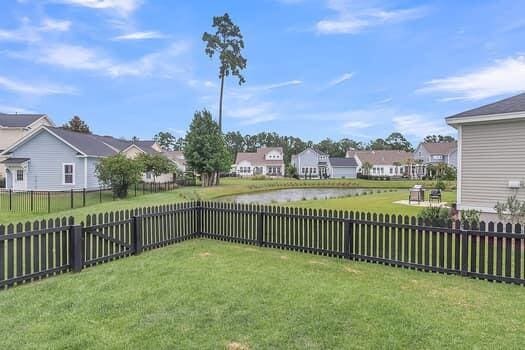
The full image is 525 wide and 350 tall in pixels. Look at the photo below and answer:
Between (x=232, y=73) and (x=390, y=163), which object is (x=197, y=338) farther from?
(x=390, y=163)

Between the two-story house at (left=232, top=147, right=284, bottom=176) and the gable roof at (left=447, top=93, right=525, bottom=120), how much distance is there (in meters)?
60.7

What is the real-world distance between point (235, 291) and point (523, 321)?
3.46 metres

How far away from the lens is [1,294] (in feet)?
15.9

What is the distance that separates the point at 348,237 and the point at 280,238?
167 cm

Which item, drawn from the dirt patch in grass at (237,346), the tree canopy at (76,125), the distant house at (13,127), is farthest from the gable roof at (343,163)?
the dirt patch in grass at (237,346)

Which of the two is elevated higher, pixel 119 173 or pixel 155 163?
pixel 155 163

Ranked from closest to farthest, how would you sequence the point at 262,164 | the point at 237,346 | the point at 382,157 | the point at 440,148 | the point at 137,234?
the point at 237,346
the point at 137,234
the point at 440,148
the point at 382,157
the point at 262,164

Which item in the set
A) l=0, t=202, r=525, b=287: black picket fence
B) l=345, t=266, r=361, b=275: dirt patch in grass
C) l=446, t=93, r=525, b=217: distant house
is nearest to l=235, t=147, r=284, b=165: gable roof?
l=446, t=93, r=525, b=217: distant house

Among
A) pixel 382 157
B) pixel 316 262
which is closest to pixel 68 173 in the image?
pixel 316 262

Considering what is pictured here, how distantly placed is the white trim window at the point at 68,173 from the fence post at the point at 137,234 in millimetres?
21089

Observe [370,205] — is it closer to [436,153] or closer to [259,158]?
[436,153]

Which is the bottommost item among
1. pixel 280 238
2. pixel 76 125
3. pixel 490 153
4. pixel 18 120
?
pixel 280 238

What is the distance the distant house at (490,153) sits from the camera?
954cm

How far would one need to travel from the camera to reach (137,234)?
289 inches
